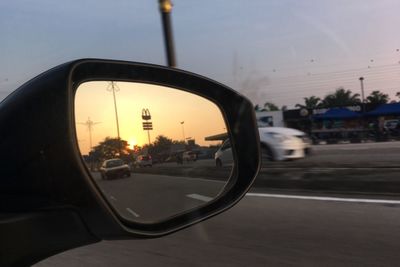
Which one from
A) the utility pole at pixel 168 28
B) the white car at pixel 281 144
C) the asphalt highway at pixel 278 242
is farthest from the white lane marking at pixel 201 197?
the white car at pixel 281 144

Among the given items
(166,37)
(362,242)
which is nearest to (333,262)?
(362,242)

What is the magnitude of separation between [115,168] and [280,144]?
45.6ft

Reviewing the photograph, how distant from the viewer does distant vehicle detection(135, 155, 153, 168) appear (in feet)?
5.96

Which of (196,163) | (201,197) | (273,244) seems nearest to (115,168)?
(201,197)

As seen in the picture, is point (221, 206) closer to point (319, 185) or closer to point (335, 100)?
point (319, 185)

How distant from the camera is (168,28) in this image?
1066 centimetres

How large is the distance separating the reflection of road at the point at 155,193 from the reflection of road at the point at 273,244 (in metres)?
3.39

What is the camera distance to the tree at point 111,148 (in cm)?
171

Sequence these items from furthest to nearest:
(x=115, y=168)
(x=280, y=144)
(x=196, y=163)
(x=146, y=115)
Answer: (x=280, y=144) < (x=196, y=163) < (x=146, y=115) < (x=115, y=168)

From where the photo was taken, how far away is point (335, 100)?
325 feet

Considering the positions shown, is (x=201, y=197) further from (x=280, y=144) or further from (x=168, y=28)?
(x=280, y=144)

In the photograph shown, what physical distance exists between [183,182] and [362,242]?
430 centimetres

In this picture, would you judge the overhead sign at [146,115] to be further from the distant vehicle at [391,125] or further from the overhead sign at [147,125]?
the distant vehicle at [391,125]

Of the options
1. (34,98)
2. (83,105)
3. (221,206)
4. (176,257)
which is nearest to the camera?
(34,98)
